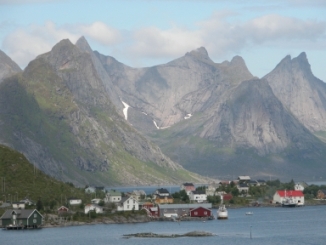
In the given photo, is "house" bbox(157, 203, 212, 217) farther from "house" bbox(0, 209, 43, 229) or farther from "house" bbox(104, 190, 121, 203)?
"house" bbox(0, 209, 43, 229)

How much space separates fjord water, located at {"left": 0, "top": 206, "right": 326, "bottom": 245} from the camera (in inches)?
4946

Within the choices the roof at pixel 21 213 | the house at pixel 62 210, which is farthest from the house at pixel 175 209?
the roof at pixel 21 213

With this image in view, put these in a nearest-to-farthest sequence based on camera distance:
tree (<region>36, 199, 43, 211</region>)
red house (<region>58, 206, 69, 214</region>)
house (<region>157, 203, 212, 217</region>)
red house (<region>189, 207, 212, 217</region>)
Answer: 1. tree (<region>36, 199, 43, 211</region>)
2. red house (<region>58, 206, 69, 214</region>)
3. red house (<region>189, 207, 212, 217</region>)
4. house (<region>157, 203, 212, 217</region>)

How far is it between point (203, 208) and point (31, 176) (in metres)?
30.8

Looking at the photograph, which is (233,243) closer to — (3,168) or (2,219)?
(2,219)

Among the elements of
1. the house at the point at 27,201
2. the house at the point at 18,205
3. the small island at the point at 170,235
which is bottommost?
the small island at the point at 170,235

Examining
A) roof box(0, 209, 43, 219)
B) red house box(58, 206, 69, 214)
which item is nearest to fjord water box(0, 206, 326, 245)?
roof box(0, 209, 43, 219)

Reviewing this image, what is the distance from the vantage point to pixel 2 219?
14562cm

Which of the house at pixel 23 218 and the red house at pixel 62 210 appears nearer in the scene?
the house at pixel 23 218

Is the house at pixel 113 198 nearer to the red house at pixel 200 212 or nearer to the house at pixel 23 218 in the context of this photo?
the red house at pixel 200 212

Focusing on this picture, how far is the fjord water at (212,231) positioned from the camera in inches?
4946

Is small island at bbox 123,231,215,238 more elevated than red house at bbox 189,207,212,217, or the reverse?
red house at bbox 189,207,212,217

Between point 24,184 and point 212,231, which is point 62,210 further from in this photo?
point 212,231

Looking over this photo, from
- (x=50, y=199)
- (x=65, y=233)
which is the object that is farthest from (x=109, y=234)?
(x=50, y=199)
